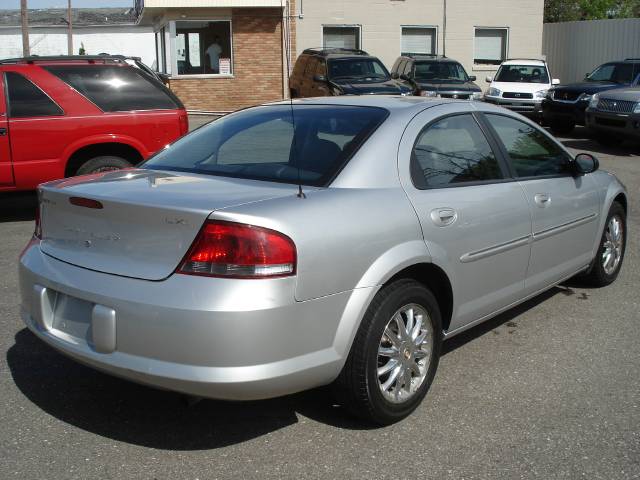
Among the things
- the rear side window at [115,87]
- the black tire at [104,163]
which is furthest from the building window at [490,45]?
the black tire at [104,163]

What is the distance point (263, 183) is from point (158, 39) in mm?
24473

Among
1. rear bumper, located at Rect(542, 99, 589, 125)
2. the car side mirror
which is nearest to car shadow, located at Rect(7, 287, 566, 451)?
the car side mirror

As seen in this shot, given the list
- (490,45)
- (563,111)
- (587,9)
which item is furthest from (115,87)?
(587,9)

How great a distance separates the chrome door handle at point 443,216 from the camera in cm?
384

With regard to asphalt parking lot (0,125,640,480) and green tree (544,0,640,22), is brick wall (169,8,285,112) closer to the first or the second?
asphalt parking lot (0,125,640,480)

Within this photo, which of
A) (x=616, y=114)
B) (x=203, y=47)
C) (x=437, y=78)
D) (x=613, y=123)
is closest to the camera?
(x=616, y=114)

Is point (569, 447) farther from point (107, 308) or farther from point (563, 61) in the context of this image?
point (563, 61)

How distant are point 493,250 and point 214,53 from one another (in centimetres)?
2040

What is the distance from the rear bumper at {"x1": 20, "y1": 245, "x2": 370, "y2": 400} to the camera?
9.97ft

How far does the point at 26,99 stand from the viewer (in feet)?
26.3

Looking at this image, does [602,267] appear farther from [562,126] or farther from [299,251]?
[562,126]

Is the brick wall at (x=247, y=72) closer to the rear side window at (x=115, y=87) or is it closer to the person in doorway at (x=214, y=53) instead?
the person in doorway at (x=214, y=53)

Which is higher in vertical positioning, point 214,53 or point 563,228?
point 214,53

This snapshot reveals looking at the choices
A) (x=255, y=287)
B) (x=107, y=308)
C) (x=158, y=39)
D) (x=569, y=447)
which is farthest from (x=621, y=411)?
(x=158, y=39)
